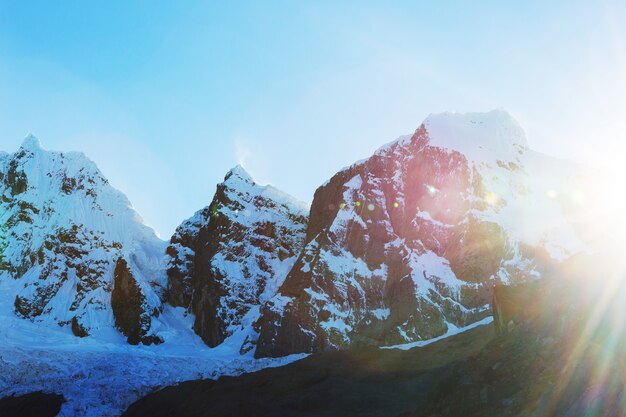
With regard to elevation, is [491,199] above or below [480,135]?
below

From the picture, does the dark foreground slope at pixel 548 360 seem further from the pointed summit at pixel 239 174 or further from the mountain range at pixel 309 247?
the pointed summit at pixel 239 174

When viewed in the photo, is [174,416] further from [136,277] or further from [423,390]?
[136,277]

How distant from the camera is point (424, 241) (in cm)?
12662

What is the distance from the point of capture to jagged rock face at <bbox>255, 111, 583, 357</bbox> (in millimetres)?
116688

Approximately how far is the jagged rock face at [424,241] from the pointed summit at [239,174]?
45429 mm

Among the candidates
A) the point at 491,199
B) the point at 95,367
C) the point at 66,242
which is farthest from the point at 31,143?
the point at 491,199

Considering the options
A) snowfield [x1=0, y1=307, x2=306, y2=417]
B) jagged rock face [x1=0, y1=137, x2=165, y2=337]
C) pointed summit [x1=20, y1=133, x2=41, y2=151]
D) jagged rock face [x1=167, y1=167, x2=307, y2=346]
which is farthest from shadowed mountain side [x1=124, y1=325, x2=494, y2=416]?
pointed summit [x1=20, y1=133, x2=41, y2=151]

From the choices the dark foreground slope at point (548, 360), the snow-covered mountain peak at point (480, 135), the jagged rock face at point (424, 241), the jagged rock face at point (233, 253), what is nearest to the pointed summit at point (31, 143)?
the jagged rock face at point (233, 253)

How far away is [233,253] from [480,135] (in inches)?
2691

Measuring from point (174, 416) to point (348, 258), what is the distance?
57.5 metres

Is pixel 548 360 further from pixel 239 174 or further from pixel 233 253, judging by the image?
pixel 239 174

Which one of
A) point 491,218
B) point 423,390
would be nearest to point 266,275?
point 491,218

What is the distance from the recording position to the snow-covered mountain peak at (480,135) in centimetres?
13812

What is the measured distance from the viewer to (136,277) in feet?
534
